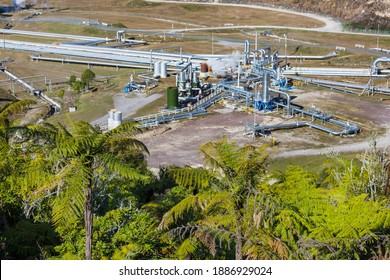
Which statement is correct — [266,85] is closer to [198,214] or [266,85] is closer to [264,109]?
[264,109]

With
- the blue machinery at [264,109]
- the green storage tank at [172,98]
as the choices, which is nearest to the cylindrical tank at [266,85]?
the blue machinery at [264,109]

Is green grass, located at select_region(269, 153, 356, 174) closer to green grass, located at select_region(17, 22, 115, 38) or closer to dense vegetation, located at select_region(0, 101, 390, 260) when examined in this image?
dense vegetation, located at select_region(0, 101, 390, 260)

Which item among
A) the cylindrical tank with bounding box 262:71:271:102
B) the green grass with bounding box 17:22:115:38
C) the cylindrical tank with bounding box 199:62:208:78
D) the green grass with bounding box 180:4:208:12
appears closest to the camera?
the cylindrical tank with bounding box 262:71:271:102

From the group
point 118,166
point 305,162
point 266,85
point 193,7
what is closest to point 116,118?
point 266,85

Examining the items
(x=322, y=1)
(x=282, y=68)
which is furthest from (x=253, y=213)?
(x=322, y=1)

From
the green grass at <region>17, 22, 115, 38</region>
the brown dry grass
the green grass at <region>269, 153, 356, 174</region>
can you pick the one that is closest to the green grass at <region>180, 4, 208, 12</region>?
the brown dry grass

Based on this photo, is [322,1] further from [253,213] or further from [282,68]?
[253,213]

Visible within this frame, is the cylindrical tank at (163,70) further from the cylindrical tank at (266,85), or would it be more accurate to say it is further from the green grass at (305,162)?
the green grass at (305,162)
